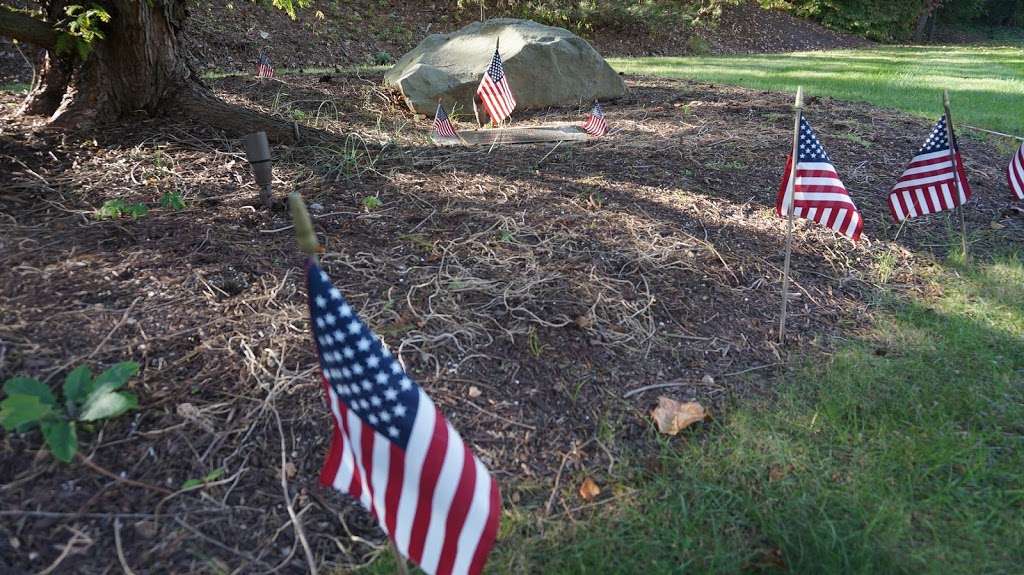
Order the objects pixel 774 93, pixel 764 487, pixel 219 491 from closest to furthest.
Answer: pixel 219 491
pixel 764 487
pixel 774 93

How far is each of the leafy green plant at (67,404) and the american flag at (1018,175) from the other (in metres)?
5.12

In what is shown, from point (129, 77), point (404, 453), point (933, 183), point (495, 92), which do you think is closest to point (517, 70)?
point (495, 92)

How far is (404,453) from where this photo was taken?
60.3 inches

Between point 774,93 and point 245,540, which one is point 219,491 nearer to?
point 245,540

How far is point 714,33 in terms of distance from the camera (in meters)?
19.7

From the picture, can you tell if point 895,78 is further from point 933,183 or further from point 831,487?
point 831,487

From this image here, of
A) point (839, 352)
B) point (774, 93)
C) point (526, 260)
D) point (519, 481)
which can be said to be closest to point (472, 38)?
point (774, 93)

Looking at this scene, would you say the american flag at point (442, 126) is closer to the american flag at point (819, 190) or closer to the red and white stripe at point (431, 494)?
the american flag at point (819, 190)

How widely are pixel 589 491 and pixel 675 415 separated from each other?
1.67 ft

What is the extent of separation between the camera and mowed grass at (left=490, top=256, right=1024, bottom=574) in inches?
77.2

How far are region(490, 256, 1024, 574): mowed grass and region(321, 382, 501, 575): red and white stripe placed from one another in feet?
1.45

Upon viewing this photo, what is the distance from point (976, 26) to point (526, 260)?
38821mm

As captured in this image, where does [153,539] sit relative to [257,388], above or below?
below

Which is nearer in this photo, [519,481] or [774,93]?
[519,481]
